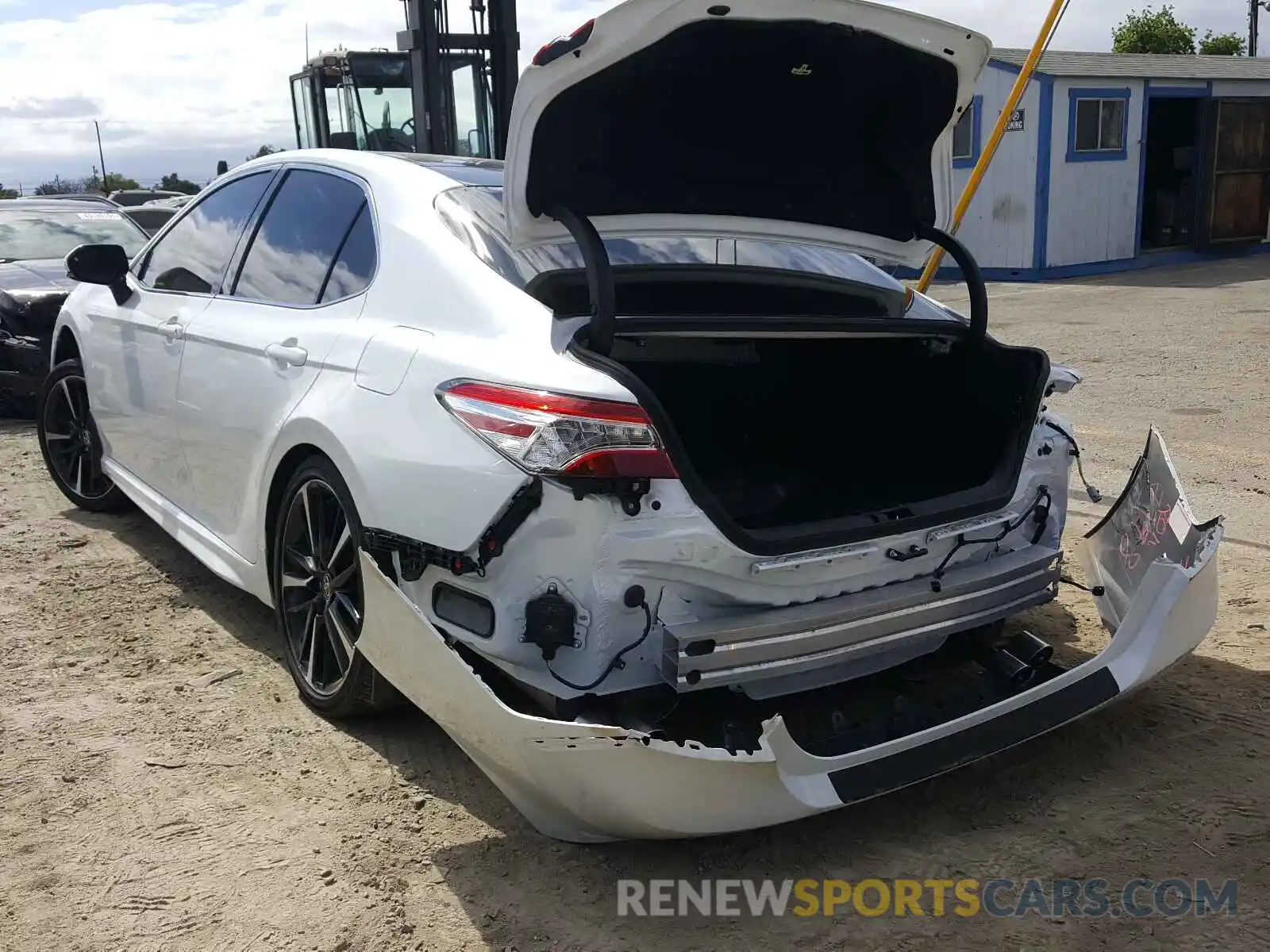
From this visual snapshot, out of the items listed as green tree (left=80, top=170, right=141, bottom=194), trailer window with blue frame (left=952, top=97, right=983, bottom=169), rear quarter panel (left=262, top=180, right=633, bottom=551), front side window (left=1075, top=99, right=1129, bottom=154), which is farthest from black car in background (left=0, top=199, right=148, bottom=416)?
green tree (left=80, top=170, right=141, bottom=194)

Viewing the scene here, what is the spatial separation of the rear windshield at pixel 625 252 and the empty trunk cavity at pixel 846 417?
26cm

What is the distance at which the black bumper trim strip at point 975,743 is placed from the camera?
252 centimetres

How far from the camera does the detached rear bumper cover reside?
234 centimetres

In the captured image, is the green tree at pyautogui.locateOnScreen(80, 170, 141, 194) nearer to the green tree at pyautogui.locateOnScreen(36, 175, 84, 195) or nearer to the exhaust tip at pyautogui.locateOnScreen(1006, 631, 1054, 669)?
the green tree at pyautogui.locateOnScreen(36, 175, 84, 195)

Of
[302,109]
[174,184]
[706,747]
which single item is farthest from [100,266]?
[174,184]

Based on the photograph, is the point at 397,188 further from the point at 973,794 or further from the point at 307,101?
the point at 307,101

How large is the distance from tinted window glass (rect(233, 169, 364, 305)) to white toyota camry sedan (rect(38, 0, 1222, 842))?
0.06 ft

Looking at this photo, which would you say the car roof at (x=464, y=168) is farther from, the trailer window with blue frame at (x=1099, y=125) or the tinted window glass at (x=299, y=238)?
the trailer window with blue frame at (x=1099, y=125)

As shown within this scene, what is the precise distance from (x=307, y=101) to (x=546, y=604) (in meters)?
12.2

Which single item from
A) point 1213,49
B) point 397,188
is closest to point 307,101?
point 397,188

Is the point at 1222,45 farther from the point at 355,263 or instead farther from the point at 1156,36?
the point at 355,263

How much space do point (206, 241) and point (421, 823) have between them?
8.35 feet

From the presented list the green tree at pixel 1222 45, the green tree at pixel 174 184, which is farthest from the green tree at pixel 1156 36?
the green tree at pixel 174 184

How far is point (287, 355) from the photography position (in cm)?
337
